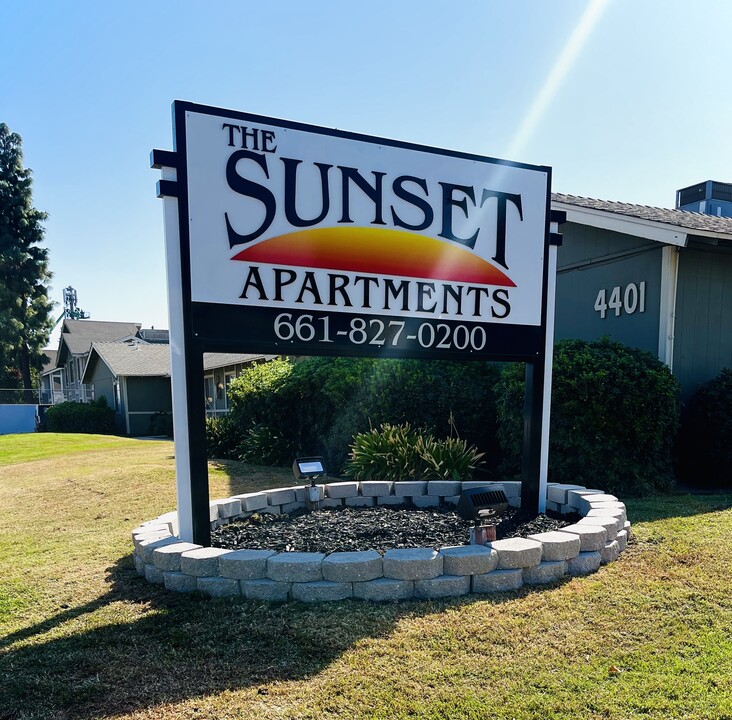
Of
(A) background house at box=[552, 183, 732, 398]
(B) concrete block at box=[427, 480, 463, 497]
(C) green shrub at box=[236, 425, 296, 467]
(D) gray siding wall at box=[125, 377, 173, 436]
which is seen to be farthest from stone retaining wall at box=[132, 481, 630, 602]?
(D) gray siding wall at box=[125, 377, 173, 436]

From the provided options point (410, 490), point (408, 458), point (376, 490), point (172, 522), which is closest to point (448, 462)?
point (408, 458)

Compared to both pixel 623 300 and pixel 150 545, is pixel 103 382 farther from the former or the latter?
pixel 150 545

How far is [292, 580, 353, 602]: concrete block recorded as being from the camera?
3268 mm

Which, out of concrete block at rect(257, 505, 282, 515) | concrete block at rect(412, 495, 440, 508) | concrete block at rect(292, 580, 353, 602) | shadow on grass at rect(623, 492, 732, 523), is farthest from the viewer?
concrete block at rect(412, 495, 440, 508)

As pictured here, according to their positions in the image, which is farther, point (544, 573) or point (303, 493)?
point (303, 493)

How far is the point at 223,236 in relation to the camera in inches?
152

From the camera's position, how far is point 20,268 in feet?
111

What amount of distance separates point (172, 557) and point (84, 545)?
1837mm

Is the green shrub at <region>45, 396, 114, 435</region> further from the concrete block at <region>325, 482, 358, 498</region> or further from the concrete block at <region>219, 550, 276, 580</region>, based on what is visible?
the concrete block at <region>219, 550, 276, 580</region>

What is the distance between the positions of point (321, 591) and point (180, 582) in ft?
3.16

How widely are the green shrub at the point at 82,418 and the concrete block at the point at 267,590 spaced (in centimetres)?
2205

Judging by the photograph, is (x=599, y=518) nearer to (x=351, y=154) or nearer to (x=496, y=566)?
(x=496, y=566)

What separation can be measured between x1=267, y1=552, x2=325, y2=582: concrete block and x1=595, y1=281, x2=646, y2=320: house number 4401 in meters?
6.95

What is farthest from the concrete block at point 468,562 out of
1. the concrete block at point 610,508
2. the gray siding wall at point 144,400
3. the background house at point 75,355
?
the background house at point 75,355
